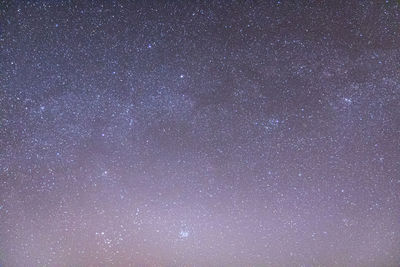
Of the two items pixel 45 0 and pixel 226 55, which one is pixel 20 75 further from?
pixel 226 55

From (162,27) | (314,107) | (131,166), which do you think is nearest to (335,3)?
(314,107)

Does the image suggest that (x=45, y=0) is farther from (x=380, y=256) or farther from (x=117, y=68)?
(x=380, y=256)

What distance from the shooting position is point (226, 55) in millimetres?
2535

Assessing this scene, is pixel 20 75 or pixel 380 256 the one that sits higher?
pixel 20 75

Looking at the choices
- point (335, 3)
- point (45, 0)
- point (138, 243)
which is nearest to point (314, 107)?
point (335, 3)

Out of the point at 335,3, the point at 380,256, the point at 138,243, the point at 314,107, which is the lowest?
the point at 380,256

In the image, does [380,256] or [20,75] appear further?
[380,256]

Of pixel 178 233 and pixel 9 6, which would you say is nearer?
pixel 9 6

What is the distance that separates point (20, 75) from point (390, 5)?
110 inches

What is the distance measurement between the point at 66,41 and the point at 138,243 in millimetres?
1641

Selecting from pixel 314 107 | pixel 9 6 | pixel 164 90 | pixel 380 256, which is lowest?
pixel 380 256

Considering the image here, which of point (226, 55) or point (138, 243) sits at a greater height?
point (226, 55)

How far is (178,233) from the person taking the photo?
2.64m

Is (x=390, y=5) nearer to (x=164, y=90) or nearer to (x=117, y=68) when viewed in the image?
(x=164, y=90)
